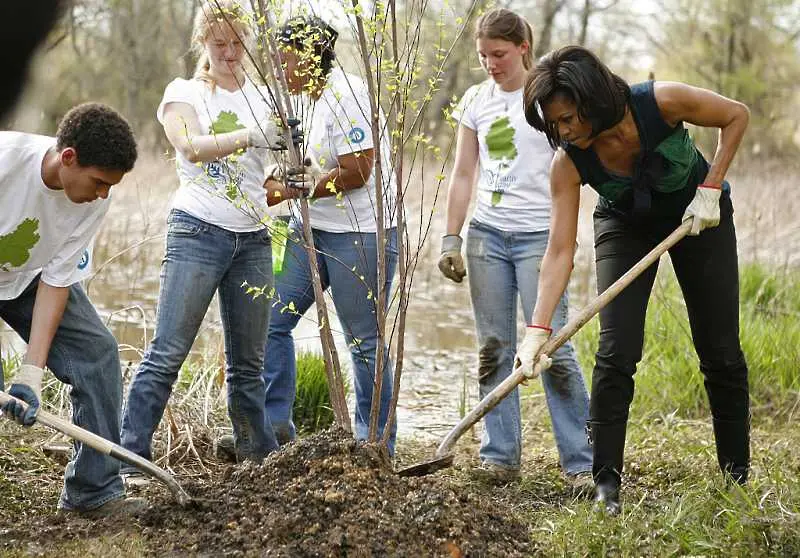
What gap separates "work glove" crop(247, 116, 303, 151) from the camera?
3330 millimetres

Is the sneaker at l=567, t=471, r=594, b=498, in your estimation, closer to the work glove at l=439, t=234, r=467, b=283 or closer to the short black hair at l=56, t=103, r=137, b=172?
the work glove at l=439, t=234, r=467, b=283

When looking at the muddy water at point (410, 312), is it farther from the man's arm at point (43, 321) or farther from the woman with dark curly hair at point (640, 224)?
the woman with dark curly hair at point (640, 224)

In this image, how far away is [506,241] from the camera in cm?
397

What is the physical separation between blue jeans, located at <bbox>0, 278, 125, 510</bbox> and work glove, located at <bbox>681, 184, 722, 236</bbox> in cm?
199

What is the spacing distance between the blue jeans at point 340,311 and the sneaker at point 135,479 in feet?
2.12

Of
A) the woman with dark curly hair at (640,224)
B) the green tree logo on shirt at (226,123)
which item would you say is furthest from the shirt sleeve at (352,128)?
the woman with dark curly hair at (640,224)

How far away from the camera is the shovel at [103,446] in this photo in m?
3.00

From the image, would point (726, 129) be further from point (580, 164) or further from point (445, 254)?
point (445, 254)

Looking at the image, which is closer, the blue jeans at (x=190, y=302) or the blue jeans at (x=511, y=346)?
the blue jeans at (x=190, y=302)

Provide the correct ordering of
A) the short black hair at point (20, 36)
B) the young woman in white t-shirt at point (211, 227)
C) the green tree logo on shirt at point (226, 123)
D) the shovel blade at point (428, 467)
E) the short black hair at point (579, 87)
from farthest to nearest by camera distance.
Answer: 1. the green tree logo on shirt at point (226, 123)
2. the young woman in white t-shirt at point (211, 227)
3. the shovel blade at point (428, 467)
4. the short black hair at point (579, 87)
5. the short black hair at point (20, 36)

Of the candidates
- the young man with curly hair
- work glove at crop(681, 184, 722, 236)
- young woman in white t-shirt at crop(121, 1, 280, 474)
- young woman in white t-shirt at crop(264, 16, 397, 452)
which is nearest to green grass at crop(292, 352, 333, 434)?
young woman in white t-shirt at crop(264, 16, 397, 452)

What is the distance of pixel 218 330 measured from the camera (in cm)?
563

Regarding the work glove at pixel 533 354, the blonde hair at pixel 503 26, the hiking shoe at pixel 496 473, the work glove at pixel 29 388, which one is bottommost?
the hiking shoe at pixel 496 473

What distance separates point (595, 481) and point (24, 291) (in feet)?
6.66
